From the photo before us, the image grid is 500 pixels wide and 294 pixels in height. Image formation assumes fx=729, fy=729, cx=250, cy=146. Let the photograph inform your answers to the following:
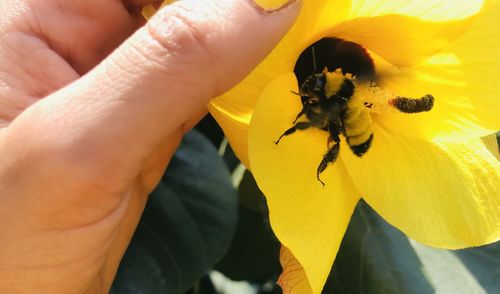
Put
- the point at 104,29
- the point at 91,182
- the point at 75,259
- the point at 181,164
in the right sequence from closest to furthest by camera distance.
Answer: the point at 91,182 < the point at 75,259 < the point at 104,29 < the point at 181,164

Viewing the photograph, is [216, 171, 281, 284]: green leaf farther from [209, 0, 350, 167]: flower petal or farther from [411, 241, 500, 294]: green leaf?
[209, 0, 350, 167]: flower petal

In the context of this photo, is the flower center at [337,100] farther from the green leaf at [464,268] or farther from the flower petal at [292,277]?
the green leaf at [464,268]

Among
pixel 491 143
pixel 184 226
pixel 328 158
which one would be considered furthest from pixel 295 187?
pixel 184 226

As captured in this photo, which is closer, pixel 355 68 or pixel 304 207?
pixel 304 207

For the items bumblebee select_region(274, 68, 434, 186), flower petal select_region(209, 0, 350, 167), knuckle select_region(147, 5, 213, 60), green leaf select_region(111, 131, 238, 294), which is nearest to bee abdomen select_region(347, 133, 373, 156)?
bumblebee select_region(274, 68, 434, 186)

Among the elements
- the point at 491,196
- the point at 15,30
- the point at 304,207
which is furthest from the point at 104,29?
the point at 491,196

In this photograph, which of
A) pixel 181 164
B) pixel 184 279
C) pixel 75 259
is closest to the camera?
pixel 75 259

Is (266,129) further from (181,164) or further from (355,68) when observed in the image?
(181,164)
